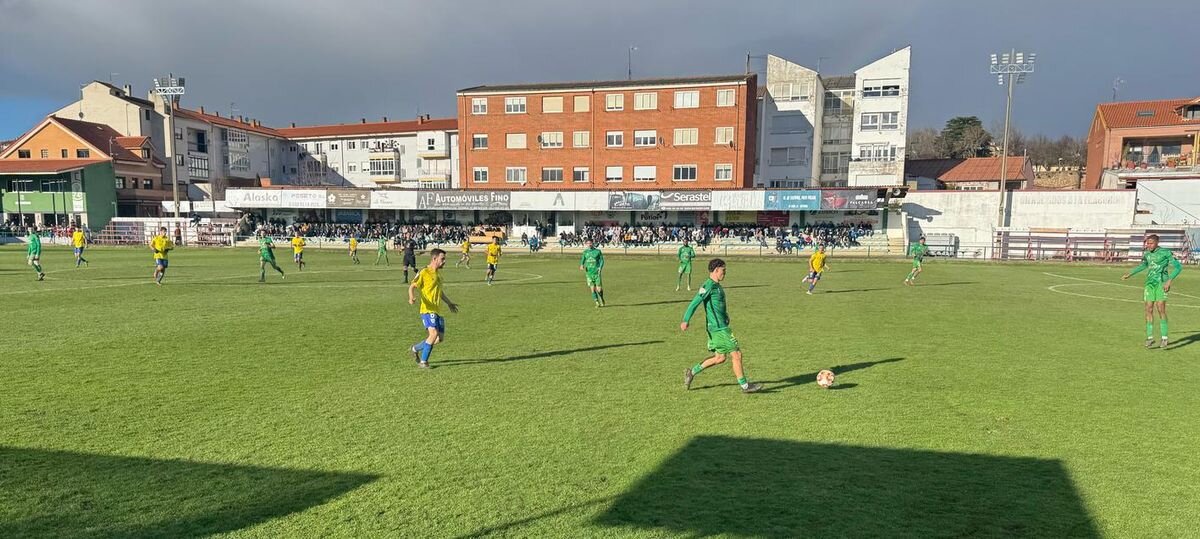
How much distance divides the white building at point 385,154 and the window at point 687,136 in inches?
1164

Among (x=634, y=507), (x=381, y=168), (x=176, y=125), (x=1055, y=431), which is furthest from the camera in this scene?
(x=381, y=168)

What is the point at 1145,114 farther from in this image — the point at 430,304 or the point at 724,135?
the point at 430,304

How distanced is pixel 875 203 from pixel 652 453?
45.5m

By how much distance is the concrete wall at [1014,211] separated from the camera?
45.1 meters

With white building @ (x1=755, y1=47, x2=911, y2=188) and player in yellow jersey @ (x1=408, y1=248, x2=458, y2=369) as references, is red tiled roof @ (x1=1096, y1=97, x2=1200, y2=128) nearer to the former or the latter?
white building @ (x1=755, y1=47, x2=911, y2=188)

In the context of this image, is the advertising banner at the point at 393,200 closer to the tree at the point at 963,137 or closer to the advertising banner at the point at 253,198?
the advertising banner at the point at 253,198

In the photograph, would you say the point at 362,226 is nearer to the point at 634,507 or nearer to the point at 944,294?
the point at 944,294

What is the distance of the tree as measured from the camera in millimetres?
98688

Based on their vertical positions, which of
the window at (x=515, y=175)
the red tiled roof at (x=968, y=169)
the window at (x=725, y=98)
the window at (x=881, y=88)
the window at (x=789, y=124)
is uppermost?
the window at (x=881, y=88)

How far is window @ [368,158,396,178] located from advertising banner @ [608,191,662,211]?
36114mm

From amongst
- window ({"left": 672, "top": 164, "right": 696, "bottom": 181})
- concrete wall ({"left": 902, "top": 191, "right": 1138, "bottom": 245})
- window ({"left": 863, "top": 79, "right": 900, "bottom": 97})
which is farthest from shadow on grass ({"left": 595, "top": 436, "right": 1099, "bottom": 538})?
window ({"left": 863, "top": 79, "right": 900, "bottom": 97})

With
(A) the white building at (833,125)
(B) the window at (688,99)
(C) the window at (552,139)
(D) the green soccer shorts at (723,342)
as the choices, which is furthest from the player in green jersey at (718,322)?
(A) the white building at (833,125)

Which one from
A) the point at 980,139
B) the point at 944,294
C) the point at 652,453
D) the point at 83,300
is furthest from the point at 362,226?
the point at 980,139

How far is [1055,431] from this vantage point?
24.8 ft
